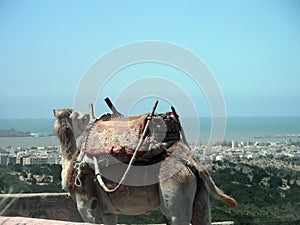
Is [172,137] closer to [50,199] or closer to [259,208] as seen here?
[50,199]

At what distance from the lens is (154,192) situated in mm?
7504

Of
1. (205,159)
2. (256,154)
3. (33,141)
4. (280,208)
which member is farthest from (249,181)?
(205,159)

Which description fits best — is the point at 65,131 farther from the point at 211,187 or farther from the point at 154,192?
the point at 211,187

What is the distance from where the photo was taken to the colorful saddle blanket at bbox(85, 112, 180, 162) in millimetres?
7594

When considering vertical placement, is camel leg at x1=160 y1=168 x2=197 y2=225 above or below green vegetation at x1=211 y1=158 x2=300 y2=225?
above

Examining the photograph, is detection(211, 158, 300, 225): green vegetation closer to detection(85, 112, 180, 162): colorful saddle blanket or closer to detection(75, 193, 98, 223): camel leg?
detection(75, 193, 98, 223): camel leg

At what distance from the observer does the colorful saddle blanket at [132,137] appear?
759 cm

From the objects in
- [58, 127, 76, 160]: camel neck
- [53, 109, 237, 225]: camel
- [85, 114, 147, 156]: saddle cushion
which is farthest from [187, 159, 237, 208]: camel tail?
[58, 127, 76, 160]: camel neck

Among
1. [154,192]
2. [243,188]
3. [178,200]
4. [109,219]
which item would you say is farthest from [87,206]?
[243,188]

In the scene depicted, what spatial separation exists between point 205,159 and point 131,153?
133 centimetres

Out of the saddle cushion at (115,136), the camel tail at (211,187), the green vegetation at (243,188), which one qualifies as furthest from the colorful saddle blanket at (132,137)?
the green vegetation at (243,188)

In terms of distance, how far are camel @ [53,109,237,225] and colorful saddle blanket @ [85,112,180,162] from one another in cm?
19

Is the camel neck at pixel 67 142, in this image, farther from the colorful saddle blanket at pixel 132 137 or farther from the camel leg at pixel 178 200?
the camel leg at pixel 178 200

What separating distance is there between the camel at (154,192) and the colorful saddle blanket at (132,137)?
19 cm
